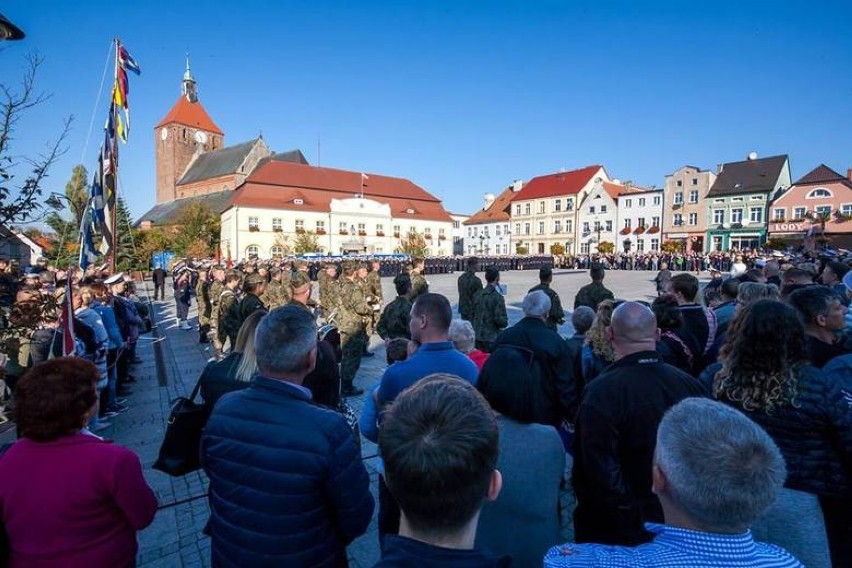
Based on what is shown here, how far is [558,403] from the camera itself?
370cm

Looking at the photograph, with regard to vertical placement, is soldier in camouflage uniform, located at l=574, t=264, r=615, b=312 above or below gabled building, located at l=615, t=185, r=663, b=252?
below

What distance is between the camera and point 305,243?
2202 inches

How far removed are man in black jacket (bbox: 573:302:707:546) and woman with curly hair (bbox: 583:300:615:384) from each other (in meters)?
1.38

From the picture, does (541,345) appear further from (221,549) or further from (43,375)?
(43,375)

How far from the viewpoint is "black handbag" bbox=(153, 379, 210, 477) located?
2.59 meters

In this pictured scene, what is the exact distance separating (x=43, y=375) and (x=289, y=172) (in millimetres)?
64327

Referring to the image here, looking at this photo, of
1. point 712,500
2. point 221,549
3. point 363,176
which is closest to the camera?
point 712,500

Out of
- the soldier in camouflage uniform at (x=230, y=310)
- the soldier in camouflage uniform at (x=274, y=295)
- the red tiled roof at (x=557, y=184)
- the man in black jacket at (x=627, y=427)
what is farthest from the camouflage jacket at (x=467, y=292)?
the red tiled roof at (x=557, y=184)

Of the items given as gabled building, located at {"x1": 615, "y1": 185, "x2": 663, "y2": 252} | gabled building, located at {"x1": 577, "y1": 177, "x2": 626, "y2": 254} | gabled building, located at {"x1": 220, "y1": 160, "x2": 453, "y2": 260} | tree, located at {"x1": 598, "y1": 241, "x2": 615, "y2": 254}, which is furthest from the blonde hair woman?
gabled building, located at {"x1": 577, "y1": 177, "x2": 626, "y2": 254}

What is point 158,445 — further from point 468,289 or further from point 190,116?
point 190,116

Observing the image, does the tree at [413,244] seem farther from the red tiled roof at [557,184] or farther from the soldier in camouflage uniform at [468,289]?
the soldier in camouflage uniform at [468,289]

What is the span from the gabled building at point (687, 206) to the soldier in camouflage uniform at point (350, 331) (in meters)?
57.6

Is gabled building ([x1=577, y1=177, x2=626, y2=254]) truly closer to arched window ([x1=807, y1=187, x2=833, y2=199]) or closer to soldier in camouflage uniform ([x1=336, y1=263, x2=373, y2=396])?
arched window ([x1=807, y1=187, x2=833, y2=199])

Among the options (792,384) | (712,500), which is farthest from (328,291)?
(712,500)
